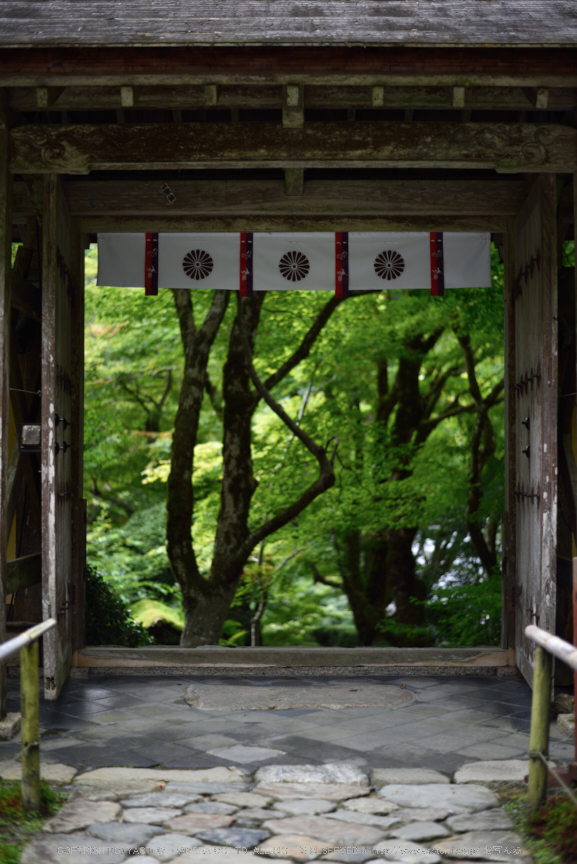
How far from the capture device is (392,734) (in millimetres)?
5410

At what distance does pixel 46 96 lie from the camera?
5602 mm

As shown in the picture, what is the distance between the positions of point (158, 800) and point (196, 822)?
0.36 metres

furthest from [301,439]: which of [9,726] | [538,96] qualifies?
[9,726]

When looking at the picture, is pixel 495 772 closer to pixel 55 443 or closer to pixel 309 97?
pixel 55 443

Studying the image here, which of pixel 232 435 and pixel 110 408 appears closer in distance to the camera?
pixel 232 435

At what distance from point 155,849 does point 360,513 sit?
1094 centimetres

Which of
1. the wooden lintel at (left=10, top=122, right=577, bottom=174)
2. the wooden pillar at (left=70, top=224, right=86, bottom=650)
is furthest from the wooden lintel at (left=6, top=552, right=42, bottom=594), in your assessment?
the wooden lintel at (left=10, top=122, right=577, bottom=174)

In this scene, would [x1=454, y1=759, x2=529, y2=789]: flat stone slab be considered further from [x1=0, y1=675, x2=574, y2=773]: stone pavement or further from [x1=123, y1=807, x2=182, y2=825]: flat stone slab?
[x1=123, y1=807, x2=182, y2=825]: flat stone slab

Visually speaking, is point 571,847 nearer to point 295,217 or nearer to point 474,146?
point 474,146

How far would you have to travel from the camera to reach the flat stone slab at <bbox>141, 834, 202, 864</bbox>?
3472mm

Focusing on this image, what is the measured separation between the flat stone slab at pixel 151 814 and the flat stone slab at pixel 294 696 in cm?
204

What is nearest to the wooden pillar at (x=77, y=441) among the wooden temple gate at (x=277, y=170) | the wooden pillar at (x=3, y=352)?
the wooden temple gate at (x=277, y=170)

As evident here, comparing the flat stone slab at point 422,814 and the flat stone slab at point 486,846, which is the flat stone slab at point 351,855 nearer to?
the flat stone slab at point 486,846

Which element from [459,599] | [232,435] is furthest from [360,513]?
[232,435]
